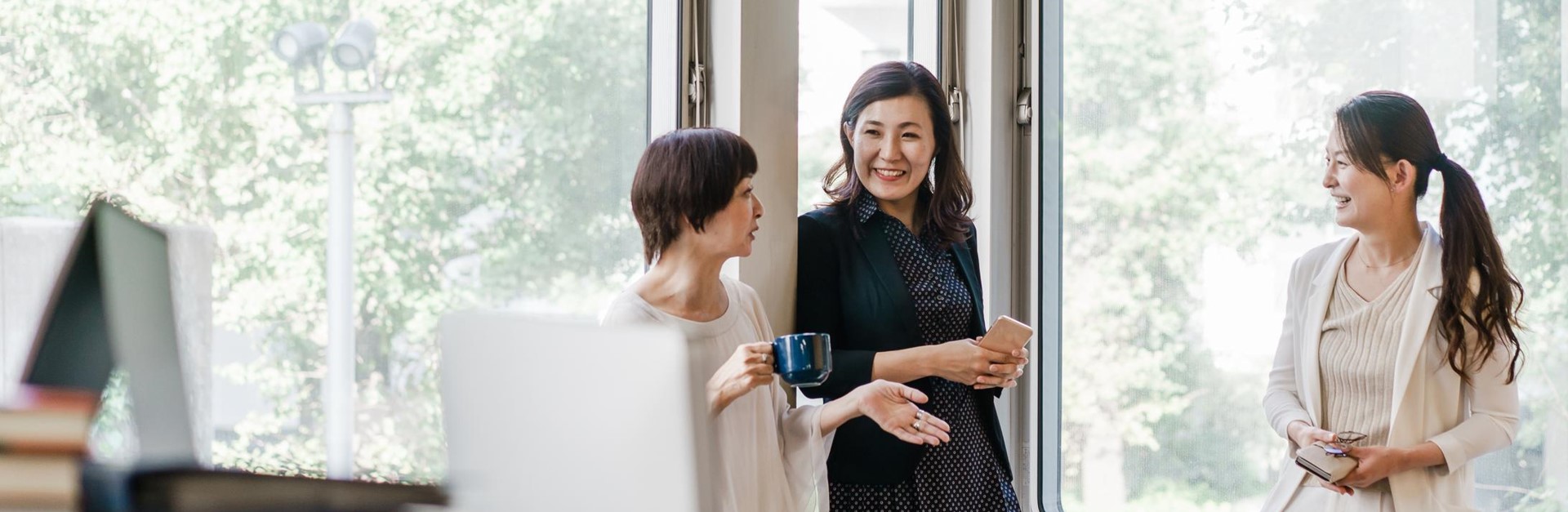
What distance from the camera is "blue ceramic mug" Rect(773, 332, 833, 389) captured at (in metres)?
1.41

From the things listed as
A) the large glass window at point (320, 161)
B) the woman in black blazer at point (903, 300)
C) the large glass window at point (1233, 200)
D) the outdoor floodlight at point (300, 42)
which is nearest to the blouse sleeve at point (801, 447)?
the woman in black blazer at point (903, 300)

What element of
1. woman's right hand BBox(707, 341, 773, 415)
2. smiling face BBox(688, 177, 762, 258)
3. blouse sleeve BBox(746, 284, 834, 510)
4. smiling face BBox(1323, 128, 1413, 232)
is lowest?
blouse sleeve BBox(746, 284, 834, 510)

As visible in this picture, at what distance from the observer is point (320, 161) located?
4.47 ft

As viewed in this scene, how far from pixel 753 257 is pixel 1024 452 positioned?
139 cm

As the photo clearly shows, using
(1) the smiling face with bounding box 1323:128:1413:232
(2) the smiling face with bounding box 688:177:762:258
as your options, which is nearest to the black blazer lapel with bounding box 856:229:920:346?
(2) the smiling face with bounding box 688:177:762:258

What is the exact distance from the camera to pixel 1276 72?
8.63 ft

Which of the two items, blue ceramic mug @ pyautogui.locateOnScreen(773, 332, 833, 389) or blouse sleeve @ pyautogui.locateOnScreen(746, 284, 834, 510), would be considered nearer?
blue ceramic mug @ pyautogui.locateOnScreen(773, 332, 833, 389)

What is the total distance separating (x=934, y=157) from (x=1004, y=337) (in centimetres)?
41

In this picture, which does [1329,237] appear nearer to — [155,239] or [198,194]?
[198,194]

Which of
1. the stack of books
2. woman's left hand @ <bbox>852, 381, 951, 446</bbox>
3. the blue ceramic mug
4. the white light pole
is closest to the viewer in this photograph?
the stack of books

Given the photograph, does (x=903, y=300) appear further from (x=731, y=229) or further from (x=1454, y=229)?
(x=1454, y=229)

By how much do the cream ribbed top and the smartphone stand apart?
2.10 feet

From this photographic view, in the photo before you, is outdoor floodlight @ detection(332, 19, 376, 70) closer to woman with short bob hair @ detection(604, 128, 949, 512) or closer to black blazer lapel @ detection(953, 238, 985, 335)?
woman with short bob hair @ detection(604, 128, 949, 512)

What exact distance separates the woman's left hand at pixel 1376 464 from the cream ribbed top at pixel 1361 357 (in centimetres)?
7
